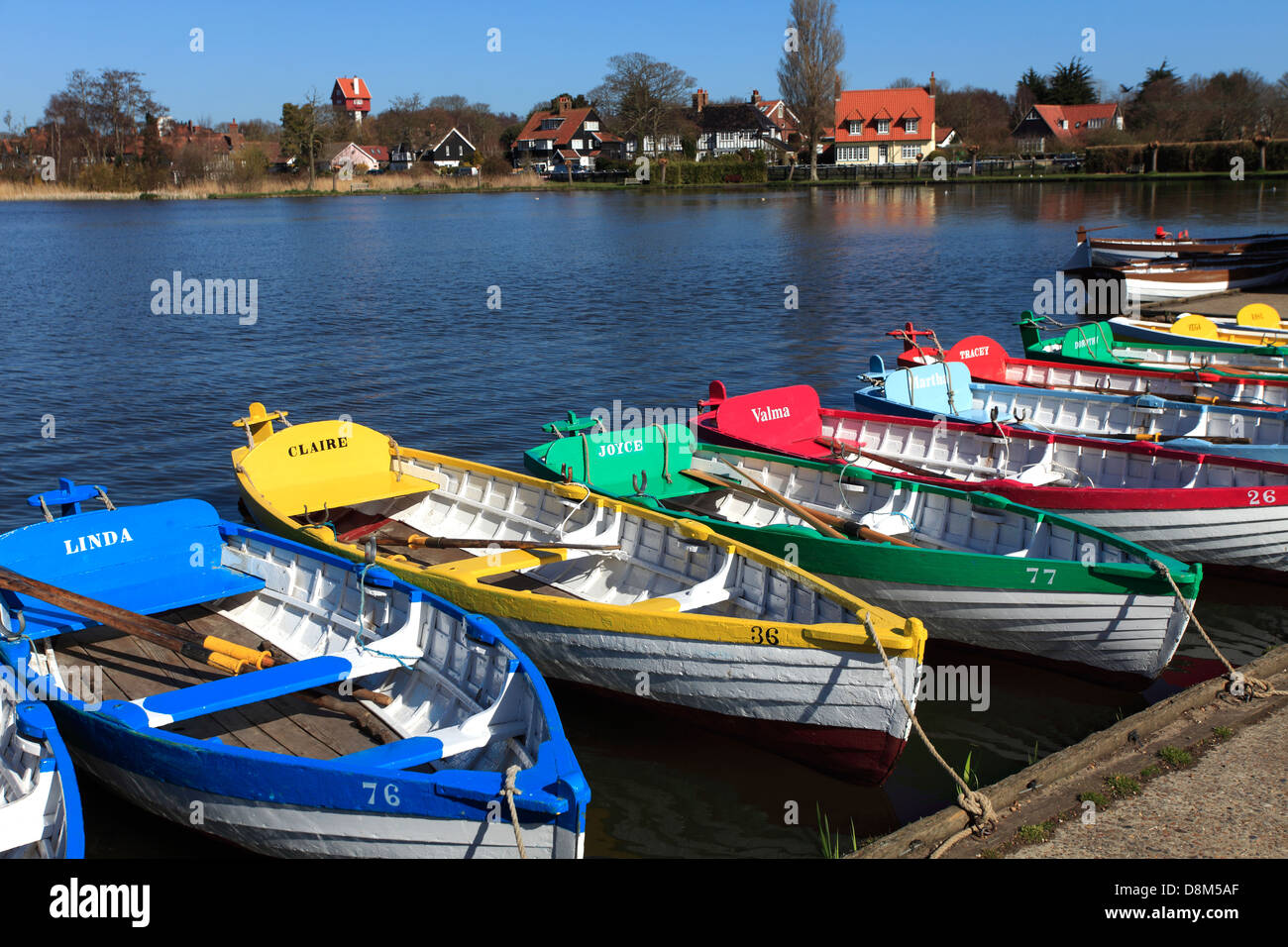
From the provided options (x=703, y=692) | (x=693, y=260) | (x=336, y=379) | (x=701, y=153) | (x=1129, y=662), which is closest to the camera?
(x=703, y=692)

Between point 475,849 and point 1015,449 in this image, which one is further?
point 1015,449

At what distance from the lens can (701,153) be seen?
115m

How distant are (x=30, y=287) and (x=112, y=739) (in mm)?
39365

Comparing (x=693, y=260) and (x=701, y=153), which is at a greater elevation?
(x=701, y=153)

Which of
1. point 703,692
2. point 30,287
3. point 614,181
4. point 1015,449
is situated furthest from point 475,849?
point 614,181

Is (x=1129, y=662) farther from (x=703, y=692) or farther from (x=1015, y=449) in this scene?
(x=1015, y=449)

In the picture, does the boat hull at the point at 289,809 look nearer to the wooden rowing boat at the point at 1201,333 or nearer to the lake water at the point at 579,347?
the lake water at the point at 579,347

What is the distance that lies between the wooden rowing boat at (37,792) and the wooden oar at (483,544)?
4.36 m

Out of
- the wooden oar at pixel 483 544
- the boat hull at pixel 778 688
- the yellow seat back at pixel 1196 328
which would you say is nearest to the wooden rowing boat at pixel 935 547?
the wooden oar at pixel 483 544

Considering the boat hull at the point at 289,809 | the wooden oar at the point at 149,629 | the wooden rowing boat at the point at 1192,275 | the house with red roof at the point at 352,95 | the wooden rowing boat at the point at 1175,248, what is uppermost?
the house with red roof at the point at 352,95

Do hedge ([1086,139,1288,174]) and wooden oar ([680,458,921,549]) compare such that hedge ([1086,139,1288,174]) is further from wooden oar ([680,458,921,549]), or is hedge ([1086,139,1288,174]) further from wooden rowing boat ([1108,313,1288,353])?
wooden oar ([680,458,921,549])

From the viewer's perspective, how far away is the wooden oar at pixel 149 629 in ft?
26.3

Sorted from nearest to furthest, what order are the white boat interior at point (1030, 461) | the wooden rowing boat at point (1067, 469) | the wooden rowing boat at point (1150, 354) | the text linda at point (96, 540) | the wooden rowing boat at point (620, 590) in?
the wooden rowing boat at point (620, 590), the text linda at point (96, 540), the wooden rowing boat at point (1067, 469), the white boat interior at point (1030, 461), the wooden rowing boat at point (1150, 354)

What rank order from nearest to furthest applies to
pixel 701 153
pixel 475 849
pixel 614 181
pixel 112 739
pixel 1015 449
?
pixel 475 849 → pixel 112 739 → pixel 1015 449 → pixel 614 181 → pixel 701 153
